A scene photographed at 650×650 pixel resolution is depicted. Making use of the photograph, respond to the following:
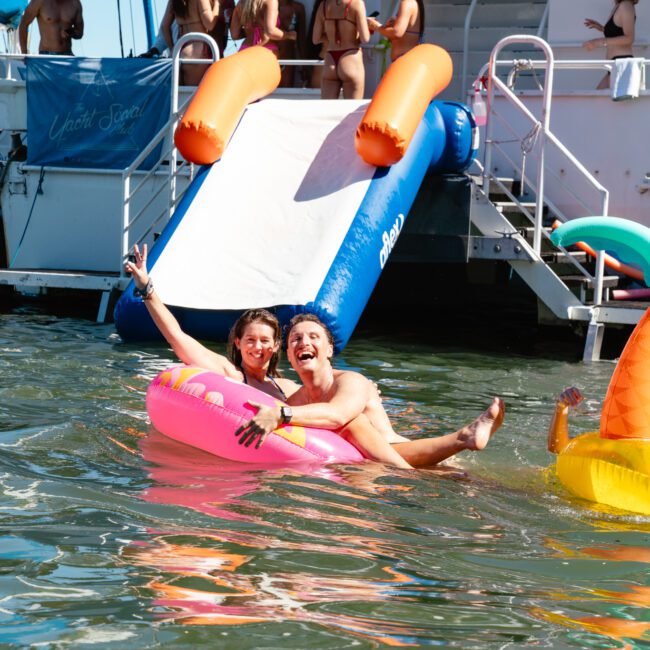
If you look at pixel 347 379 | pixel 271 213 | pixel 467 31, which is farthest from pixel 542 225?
pixel 347 379

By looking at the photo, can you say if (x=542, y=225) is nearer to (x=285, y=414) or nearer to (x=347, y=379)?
(x=347, y=379)

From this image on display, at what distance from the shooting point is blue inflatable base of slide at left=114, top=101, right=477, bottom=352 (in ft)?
28.1

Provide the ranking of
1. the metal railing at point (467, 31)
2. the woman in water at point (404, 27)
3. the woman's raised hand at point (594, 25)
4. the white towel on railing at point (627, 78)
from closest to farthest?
1. the white towel on railing at point (627, 78)
2. the woman in water at point (404, 27)
3. the woman's raised hand at point (594, 25)
4. the metal railing at point (467, 31)

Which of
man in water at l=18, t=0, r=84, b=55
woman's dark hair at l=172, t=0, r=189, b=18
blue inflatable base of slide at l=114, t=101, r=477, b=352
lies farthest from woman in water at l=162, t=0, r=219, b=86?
blue inflatable base of slide at l=114, t=101, r=477, b=352

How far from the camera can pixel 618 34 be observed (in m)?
11.3

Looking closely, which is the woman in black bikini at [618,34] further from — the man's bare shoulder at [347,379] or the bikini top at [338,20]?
the man's bare shoulder at [347,379]

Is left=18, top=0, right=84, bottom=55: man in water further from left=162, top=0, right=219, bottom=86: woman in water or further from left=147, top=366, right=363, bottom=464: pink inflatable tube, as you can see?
left=147, top=366, right=363, bottom=464: pink inflatable tube

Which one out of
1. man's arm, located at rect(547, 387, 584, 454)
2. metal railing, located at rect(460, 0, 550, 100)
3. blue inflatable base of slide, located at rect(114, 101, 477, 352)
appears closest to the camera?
man's arm, located at rect(547, 387, 584, 454)

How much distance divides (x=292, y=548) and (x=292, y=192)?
19.8 feet

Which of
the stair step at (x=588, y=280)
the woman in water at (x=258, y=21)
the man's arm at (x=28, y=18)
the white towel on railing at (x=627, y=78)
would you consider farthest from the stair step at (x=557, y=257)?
the man's arm at (x=28, y=18)

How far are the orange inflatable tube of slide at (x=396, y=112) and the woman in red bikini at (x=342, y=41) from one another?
3.99 feet

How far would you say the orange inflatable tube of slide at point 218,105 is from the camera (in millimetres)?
9781

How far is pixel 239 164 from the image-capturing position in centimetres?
1008

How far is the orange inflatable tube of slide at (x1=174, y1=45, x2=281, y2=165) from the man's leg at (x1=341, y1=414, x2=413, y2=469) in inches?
188
